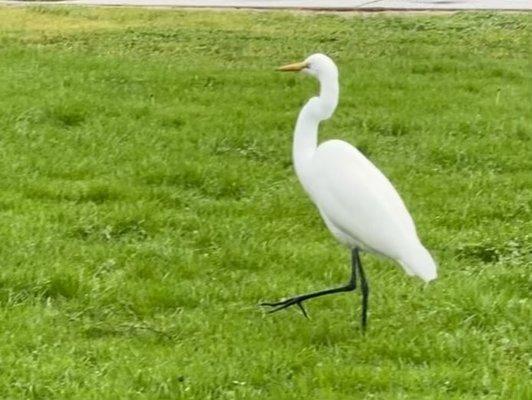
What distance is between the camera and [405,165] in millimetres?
8086

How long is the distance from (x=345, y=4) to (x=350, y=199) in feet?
45.7

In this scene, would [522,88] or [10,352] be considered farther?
[522,88]

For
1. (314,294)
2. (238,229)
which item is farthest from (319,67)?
(238,229)

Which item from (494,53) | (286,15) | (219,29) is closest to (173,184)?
(494,53)

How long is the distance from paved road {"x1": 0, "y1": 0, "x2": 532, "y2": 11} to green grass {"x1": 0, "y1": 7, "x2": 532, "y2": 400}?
5305 mm

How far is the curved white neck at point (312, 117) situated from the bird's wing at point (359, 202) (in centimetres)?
8

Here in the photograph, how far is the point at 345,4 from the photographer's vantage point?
1866 cm

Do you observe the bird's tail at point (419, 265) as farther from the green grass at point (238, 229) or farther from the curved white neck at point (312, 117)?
the curved white neck at point (312, 117)

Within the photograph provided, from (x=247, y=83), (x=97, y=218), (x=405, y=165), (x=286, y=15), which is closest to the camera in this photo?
(x=97, y=218)

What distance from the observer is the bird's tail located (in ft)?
15.5

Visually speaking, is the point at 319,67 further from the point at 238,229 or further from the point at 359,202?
the point at 238,229

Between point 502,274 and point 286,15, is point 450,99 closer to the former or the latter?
point 502,274

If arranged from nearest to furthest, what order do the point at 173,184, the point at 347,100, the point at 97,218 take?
the point at 97,218 < the point at 173,184 < the point at 347,100

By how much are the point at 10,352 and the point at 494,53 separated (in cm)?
892
